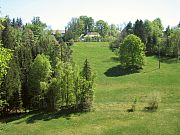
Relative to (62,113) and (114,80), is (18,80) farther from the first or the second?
(114,80)

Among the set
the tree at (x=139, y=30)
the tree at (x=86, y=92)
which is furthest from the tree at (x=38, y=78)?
the tree at (x=139, y=30)

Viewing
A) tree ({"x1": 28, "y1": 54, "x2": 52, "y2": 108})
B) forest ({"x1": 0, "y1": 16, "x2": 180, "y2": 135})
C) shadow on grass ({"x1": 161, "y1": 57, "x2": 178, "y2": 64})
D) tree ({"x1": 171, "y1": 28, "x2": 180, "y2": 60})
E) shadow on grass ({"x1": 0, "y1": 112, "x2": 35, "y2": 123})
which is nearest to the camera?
forest ({"x1": 0, "y1": 16, "x2": 180, "y2": 135})

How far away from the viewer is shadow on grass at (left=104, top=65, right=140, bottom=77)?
98312mm

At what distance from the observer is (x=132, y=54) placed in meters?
103

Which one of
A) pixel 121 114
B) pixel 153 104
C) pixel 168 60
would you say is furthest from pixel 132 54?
pixel 121 114

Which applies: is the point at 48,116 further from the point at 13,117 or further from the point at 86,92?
the point at 86,92

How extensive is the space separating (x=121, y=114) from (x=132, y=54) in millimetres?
44548

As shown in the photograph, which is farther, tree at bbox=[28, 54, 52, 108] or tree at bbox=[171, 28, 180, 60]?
tree at bbox=[171, 28, 180, 60]

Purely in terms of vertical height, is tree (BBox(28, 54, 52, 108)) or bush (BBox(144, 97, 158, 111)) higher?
tree (BBox(28, 54, 52, 108))

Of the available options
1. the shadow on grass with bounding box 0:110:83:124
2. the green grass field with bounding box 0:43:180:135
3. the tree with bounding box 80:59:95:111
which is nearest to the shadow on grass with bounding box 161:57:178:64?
the green grass field with bounding box 0:43:180:135

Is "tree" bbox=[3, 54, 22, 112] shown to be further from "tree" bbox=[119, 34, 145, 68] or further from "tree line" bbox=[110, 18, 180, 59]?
"tree line" bbox=[110, 18, 180, 59]

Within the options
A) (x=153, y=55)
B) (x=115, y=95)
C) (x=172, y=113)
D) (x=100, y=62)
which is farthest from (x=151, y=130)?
(x=153, y=55)

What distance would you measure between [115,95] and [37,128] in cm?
2746

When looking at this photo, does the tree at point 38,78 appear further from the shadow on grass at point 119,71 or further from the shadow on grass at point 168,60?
the shadow on grass at point 168,60
